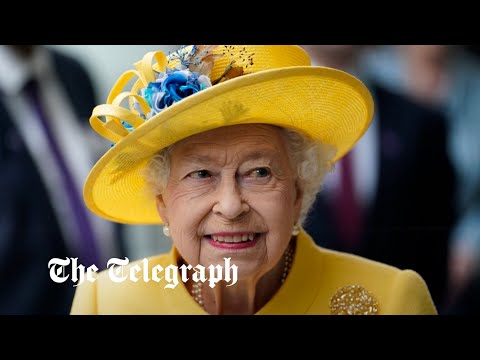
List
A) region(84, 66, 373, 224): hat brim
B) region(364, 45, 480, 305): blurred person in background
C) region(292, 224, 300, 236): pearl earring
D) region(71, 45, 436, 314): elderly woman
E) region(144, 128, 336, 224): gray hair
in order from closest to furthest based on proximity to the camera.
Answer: region(84, 66, 373, 224): hat brim < region(71, 45, 436, 314): elderly woman < region(144, 128, 336, 224): gray hair < region(292, 224, 300, 236): pearl earring < region(364, 45, 480, 305): blurred person in background

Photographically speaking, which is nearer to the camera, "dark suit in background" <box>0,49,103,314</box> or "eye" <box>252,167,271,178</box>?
"eye" <box>252,167,271,178</box>

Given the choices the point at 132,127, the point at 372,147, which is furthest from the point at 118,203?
the point at 372,147

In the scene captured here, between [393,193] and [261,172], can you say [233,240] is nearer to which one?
[261,172]

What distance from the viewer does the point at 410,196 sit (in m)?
2.89

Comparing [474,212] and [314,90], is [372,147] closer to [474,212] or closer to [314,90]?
[474,212]

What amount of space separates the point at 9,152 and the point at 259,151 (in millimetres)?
1404

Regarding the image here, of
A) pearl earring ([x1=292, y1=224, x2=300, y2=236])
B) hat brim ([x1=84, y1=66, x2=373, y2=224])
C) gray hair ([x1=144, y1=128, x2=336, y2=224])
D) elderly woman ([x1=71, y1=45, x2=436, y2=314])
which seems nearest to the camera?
hat brim ([x1=84, y1=66, x2=373, y2=224])

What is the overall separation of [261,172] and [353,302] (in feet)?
2.10

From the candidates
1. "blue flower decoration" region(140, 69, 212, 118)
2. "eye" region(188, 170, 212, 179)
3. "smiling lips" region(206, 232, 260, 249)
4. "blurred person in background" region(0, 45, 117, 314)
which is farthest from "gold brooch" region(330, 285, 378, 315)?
"blurred person in background" region(0, 45, 117, 314)

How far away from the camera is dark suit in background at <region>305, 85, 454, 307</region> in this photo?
287 cm

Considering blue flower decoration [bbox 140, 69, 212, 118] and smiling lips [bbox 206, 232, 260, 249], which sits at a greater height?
blue flower decoration [bbox 140, 69, 212, 118]

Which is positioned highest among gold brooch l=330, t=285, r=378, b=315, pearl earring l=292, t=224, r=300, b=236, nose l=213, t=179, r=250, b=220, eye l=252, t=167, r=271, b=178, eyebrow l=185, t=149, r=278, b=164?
eyebrow l=185, t=149, r=278, b=164

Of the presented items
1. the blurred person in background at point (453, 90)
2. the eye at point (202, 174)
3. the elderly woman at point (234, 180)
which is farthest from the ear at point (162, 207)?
the blurred person in background at point (453, 90)

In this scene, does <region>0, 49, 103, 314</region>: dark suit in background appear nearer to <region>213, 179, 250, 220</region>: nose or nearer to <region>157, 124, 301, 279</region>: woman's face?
<region>157, 124, 301, 279</region>: woman's face
